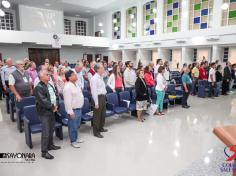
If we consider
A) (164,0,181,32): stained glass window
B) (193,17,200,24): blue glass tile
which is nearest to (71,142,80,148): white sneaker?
(193,17,200,24): blue glass tile

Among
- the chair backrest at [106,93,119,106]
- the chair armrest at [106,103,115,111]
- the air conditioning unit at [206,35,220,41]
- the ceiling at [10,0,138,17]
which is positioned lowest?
the chair armrest at [106,103,115,111]

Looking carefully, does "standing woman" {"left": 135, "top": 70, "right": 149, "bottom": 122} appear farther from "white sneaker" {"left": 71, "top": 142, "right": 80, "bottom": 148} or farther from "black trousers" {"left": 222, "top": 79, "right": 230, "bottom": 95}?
"black trousers" {"left": 222, "top": 79, "right": 230, "bottom": 95}

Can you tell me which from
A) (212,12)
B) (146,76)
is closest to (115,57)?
(212,12)

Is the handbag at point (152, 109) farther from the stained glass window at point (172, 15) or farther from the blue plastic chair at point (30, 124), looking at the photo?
the stained glass window at point (172, 15)

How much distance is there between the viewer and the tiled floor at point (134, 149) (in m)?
2.80

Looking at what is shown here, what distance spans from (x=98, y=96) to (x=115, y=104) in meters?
1.25

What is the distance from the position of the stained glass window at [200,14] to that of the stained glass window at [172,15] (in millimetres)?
971

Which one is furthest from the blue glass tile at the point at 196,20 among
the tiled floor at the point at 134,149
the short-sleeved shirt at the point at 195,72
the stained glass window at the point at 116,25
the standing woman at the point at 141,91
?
the standing woman at the point at 141,91

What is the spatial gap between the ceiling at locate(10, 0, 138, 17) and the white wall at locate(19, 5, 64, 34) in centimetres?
48

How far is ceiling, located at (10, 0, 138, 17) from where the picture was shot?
1351 centimetres

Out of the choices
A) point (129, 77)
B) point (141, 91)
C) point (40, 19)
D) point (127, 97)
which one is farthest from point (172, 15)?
point (40, 19)

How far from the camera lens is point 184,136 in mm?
4039

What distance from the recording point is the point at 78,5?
15.0 metres

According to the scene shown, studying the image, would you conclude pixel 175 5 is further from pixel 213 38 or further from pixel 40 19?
pixel 40 19
